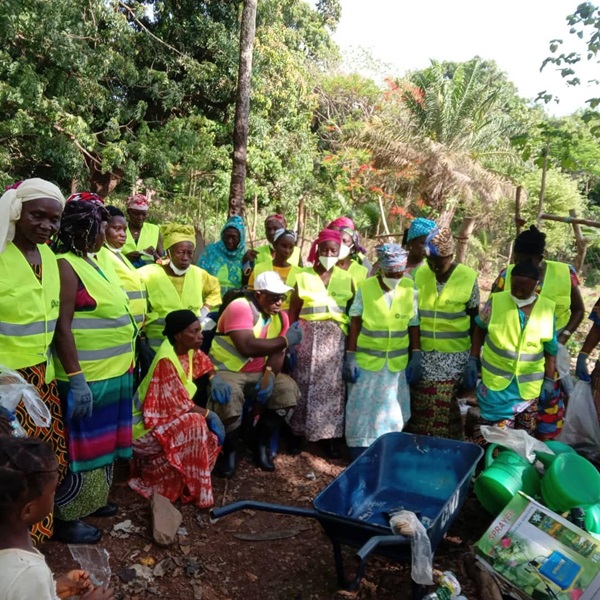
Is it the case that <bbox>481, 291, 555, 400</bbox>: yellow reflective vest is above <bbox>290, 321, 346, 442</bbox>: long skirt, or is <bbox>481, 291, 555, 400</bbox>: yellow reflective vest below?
above

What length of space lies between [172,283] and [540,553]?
3.25m

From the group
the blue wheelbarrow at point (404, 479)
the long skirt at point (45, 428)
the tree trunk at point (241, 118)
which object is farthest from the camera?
the tree trunk at point (241, 118)

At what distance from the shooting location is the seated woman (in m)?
3.86

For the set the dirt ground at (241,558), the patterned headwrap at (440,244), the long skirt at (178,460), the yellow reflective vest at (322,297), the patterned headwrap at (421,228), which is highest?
the patterned headwrap at (421,228)

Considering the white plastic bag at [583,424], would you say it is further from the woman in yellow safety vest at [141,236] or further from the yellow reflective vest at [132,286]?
the woman in yellow safety vest at [141,236]

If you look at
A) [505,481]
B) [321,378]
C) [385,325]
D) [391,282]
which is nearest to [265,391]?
[321,378]

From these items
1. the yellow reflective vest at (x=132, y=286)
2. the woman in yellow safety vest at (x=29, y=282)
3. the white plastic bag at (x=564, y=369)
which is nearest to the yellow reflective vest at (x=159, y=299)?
the yellow reflective vest at (x=132, y=286)

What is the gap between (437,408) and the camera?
4777 millimetres

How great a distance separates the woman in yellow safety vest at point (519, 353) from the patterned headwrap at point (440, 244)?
564mm

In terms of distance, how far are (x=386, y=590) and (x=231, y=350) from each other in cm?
206

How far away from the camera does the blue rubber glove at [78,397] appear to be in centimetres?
324

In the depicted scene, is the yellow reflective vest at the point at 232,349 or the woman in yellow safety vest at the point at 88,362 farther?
the yellow reflective vest at the point at 232,349

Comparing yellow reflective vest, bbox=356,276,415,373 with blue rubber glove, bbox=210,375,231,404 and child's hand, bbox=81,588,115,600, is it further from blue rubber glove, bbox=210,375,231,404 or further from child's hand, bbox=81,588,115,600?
child's hand, bbox=81,588,115,600

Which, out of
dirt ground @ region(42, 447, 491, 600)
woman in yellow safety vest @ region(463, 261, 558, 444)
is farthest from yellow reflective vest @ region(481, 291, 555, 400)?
dirt ground @ region(42, 447, 491, 600)
